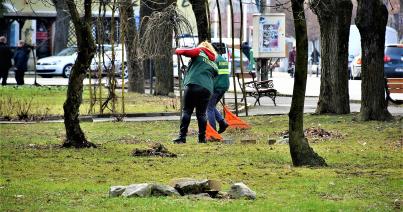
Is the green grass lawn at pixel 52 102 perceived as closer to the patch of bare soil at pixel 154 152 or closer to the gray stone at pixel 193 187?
the patch of bare soil at pixel 154 152

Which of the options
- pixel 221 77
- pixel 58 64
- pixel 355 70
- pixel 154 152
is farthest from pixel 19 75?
pixel 154 152

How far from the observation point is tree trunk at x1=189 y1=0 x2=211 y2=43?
22.7m

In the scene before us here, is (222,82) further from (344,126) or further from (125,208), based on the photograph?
(125,208)

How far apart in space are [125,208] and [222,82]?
9.67 meters

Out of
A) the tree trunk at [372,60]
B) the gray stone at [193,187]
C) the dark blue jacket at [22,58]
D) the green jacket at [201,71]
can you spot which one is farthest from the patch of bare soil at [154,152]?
the dark blue jacket at [22,58]

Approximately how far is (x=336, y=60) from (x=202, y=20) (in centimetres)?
323

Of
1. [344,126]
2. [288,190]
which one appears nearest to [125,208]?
[288,190]

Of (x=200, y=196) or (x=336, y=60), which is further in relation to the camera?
(x=336, y=60)

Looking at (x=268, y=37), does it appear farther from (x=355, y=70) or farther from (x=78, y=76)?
(x=78, y=76)

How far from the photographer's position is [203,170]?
1356cm

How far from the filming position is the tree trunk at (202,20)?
74.6 ft

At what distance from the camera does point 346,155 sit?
15734mm

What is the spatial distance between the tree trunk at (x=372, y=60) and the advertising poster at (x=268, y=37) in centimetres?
1467

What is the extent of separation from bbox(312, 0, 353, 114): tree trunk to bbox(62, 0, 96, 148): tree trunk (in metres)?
8.87
